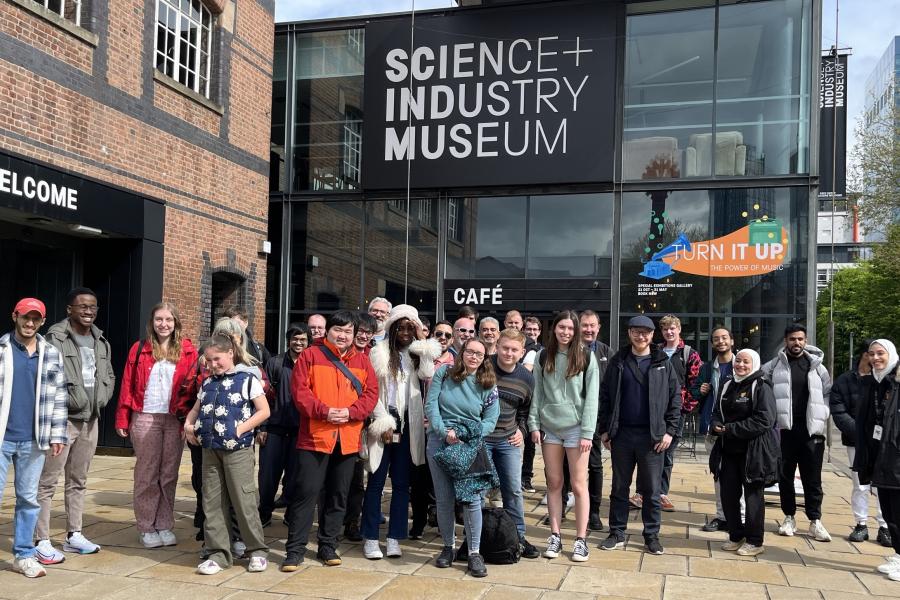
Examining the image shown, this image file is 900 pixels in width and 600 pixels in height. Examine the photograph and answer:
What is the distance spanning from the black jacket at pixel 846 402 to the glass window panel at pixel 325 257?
1023 cm

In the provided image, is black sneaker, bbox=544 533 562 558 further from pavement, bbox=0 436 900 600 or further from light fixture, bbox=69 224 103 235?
light fixture, bbox=69 224 103 235

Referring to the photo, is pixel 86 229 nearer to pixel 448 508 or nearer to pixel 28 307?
pixel 28 307

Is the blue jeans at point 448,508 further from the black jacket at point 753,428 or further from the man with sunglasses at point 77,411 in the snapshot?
the man with sunglasses at point 77,411

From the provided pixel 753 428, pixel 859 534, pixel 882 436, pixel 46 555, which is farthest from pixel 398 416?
pixel 859 534

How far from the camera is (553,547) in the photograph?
582cm

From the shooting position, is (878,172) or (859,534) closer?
(859,534)

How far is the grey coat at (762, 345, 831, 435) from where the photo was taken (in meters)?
6.62

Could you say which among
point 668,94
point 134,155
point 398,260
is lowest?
point 398,260

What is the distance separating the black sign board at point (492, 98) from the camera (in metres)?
14.2

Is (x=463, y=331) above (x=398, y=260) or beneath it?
beneath

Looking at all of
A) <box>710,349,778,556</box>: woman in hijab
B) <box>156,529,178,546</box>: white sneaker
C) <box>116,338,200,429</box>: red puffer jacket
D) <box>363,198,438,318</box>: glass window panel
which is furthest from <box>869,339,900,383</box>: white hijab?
<box>363,198,438,318</box>: glass window panel

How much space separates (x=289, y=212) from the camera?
15742mm

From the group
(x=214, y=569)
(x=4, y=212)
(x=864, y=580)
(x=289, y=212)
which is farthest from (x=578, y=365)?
(x=289, y=212)

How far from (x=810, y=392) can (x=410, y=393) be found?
3415mm
